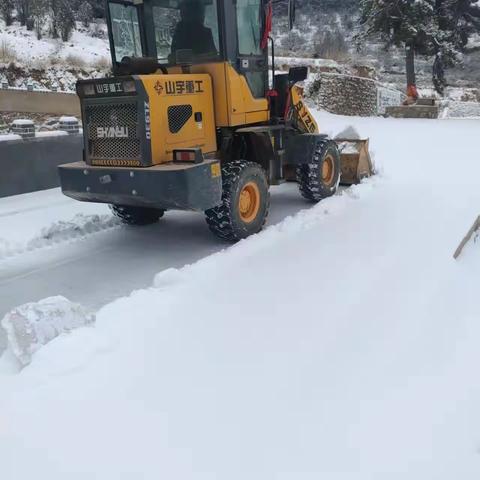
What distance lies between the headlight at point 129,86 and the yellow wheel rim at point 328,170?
3.11m

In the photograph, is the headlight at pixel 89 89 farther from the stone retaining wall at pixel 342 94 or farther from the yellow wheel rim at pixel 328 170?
the stone retaining wall at pixel 342 94

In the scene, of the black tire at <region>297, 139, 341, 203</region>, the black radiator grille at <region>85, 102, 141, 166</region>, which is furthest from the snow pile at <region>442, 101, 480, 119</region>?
the black radiator grille at <region>85, 102, 141, 166</region>

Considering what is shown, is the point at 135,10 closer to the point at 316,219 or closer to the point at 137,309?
the point at 316,219

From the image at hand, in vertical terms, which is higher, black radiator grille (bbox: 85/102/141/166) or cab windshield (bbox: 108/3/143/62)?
cab windshield (bbox: 108/3/143/62)

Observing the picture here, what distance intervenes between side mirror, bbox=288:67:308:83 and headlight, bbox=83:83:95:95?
235 cm

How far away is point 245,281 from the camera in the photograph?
4.47m

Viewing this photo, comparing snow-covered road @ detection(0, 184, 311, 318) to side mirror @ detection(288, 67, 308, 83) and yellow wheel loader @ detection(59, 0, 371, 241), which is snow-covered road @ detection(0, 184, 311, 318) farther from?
side mirror @ detection(288, 67, 308, 83)

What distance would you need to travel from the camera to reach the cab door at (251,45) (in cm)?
561

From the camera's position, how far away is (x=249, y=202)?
582 cm

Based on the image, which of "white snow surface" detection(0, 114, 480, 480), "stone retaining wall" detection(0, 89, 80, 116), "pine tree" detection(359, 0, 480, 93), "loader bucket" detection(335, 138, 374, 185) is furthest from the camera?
"pine tree" detection(359, 0, 480, 93)

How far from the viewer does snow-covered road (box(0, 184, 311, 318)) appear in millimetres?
4613

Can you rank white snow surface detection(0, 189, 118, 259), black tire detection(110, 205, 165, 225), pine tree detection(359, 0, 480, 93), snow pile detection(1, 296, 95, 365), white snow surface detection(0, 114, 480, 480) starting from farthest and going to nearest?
1. pine tree detection(359, 0, 480, 93)
2. black tire detection(110, 205, 165, 225)
3. white snow surface detection(0, 189, 118, 259)
4. snow pile detection(1, 296, 95, 365)
5. white snow surface detection(0, 114, 480, 480)

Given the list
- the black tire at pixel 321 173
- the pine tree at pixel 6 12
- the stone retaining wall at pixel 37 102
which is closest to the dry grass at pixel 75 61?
the stone retaining wall at pixel 37 102

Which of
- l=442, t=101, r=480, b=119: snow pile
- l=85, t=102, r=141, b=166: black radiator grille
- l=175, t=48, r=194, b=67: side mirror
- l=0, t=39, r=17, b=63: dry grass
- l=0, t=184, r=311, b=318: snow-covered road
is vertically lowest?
l=442, t=101, r=480, b=119: snow pile
